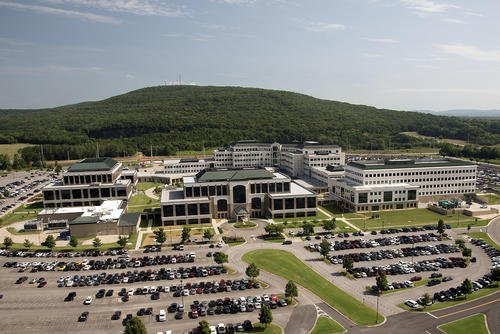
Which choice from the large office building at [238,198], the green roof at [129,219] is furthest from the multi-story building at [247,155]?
the green roof at [129,219]

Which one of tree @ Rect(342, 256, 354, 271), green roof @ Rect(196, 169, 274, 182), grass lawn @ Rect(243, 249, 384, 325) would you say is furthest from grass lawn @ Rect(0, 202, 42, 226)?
tree @ Rect(342, 256, 354, 271)

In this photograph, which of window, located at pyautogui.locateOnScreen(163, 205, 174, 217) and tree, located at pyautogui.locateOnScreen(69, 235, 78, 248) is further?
window, located at pyautogui.locateOnScreen(163, 205, 174, 217)

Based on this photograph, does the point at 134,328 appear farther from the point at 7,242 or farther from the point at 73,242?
the point at 7,242

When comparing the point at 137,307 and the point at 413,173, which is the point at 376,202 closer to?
the point at 413,173

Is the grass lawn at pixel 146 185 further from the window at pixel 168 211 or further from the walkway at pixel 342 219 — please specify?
the walkway at pixel 342 219

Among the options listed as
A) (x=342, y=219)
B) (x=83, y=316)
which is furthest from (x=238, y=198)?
(x=83, y=316)

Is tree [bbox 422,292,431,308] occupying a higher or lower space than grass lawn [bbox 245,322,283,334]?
higher

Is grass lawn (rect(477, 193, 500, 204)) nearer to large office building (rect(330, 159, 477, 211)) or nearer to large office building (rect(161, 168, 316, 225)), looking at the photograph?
large office building (rect(330, 159, 477, 211))
